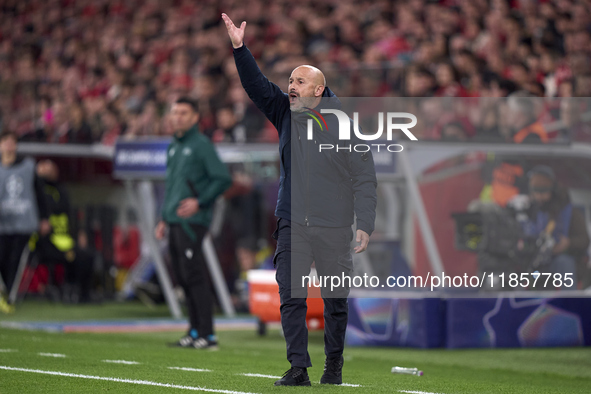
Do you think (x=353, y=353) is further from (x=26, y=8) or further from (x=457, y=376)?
(x=26, y=8)

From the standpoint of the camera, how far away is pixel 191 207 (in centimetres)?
772

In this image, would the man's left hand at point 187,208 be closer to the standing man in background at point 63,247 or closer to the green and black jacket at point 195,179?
the green and black jacket at point 195,179

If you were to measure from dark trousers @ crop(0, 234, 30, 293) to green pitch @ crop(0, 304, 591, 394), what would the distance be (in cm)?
307

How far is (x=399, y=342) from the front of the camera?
832 centimetres

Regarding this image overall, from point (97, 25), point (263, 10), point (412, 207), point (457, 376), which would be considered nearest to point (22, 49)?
point (97, 25)

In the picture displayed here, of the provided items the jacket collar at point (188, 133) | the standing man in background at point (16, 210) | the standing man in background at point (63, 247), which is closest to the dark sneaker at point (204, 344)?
Answer: the jacket collar at point (188, 133)

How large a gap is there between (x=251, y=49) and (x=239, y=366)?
10749 mm

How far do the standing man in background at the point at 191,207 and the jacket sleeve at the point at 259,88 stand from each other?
8.59 ft

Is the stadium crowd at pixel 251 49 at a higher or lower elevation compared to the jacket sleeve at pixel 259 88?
higher

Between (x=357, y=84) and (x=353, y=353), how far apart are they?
385 centimetres

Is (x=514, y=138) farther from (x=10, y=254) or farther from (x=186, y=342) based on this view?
(x=10, y=254)

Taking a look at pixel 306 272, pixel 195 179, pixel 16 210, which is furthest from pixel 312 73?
pixel 16 210

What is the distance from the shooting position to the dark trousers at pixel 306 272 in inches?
200

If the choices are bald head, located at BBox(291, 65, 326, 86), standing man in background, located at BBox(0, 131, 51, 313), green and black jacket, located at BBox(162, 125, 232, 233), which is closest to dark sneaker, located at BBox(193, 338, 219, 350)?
green and black jacket, located at BBox(162, 125, 232, 233)
